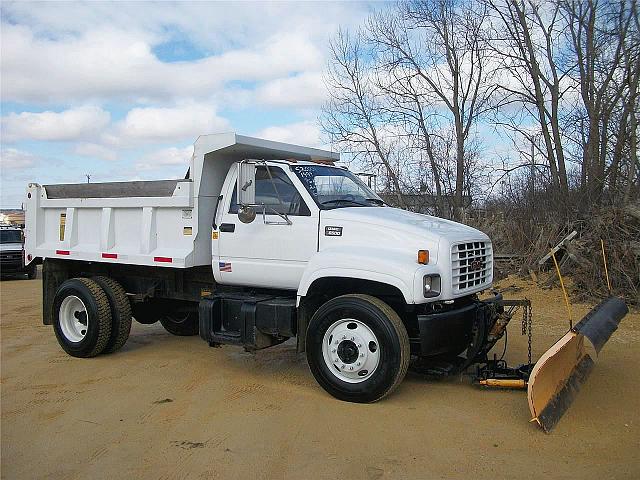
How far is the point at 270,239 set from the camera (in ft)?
22.7

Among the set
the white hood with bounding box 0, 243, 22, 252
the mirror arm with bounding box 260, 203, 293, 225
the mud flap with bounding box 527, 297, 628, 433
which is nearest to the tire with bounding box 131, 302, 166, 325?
the mirror arm with bounding box 260, 203, 293, 225

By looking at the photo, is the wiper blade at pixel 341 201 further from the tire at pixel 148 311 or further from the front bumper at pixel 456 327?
the tire at pixel 148 311

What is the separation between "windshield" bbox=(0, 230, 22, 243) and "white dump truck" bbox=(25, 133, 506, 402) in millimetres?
13633

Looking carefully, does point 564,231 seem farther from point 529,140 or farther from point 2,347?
point 2,347

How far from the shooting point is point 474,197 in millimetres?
19484

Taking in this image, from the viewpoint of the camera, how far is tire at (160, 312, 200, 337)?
32.0 feet

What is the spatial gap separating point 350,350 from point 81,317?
4188 millimetres

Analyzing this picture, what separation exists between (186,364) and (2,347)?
3040 mm

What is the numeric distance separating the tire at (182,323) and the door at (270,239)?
2.61 meters

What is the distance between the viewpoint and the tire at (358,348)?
5898mm

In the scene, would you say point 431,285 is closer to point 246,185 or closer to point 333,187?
point 333,187

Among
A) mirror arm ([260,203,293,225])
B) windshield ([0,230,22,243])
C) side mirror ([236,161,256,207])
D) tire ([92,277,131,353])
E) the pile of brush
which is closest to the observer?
side mirror ([236,161,256,207])

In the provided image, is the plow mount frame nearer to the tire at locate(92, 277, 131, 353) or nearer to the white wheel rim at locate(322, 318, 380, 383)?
the white wheel rim at locate(322, 318, 380, 383)

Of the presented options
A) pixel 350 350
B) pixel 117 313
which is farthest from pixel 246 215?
pixel 117 313
